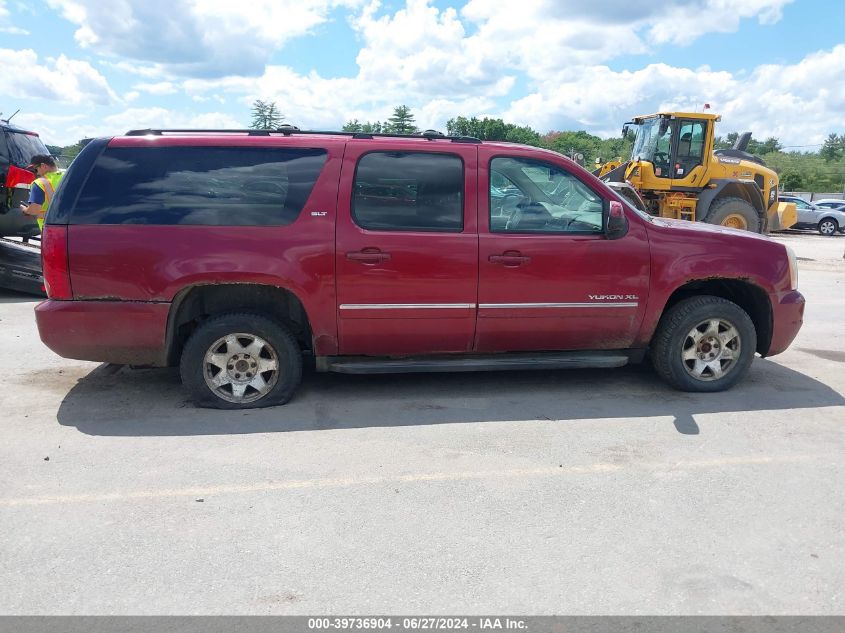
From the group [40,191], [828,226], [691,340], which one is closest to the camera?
[691,340]

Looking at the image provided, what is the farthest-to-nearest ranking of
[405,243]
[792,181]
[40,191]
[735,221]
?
[792,181], [735,221], [40,191], [405,243]

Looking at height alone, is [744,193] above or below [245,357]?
above

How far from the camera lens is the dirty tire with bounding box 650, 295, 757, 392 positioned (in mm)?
5211

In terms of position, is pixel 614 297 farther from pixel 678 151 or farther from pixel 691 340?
pixel 678 151

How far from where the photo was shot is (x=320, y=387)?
5.39m

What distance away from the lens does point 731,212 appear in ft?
52.5

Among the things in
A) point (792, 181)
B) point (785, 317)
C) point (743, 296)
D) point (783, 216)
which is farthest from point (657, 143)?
point (792, 181)

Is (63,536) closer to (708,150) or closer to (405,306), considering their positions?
(405,306)

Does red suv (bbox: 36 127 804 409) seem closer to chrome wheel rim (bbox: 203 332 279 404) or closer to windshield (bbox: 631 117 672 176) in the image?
chrome wheel rim (bbox: 203 332 279 404)

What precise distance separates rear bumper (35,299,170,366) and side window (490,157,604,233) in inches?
96.7

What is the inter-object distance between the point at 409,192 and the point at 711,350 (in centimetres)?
267

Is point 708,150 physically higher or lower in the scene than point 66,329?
higher

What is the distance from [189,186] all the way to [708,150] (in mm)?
14283

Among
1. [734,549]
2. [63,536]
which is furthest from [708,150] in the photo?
[63,536]
